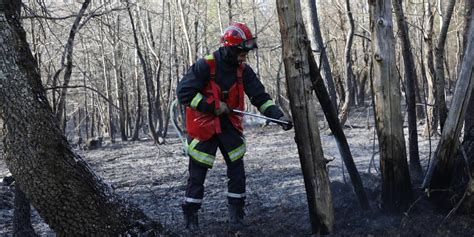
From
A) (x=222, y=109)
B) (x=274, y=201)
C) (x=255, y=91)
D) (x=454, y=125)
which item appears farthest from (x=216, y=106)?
(x=454, y=125)

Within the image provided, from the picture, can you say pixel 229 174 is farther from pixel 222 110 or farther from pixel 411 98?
pixel 411 98

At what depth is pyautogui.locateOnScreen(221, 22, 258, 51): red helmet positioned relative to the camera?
14.9ft

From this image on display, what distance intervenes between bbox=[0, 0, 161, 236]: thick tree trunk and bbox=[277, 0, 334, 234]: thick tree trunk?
1442 millimetres

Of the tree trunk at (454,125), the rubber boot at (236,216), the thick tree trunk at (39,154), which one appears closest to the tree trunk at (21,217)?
the thick tree trunk at (39,154)

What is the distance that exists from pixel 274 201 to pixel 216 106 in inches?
63.3

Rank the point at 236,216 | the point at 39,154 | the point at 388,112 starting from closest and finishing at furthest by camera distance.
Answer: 1. the point at 39,154
2. the point at 388,112
3. the point at 236,216

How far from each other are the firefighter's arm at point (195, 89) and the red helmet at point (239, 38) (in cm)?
29

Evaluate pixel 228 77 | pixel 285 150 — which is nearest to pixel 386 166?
pixel 228 77

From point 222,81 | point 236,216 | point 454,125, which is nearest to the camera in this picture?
point 454,125

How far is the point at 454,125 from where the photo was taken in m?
3.73

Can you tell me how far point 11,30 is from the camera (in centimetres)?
350

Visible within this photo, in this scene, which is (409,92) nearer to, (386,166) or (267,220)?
(386,166)

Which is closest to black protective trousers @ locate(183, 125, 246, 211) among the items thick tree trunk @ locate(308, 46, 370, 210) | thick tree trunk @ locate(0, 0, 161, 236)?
thick tree trunk @ locate(308, 46, 370, 210)

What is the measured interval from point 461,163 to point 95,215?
8.98ft
